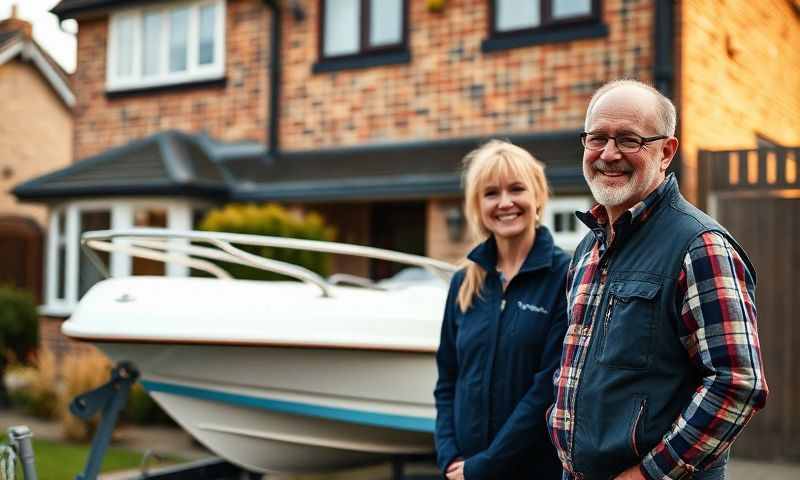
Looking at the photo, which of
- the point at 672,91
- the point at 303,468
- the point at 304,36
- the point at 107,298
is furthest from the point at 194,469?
the point at 304,36

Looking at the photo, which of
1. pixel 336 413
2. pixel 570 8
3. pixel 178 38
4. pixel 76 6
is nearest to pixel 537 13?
pixel 570 8

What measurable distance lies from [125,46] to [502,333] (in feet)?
31.1

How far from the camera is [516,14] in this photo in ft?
27.7

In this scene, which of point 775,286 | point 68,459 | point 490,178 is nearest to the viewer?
point 490,178

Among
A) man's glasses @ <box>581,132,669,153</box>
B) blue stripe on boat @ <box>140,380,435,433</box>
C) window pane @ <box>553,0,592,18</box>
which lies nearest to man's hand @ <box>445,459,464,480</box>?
man's glasses @ <box>581,132,669,153</box>

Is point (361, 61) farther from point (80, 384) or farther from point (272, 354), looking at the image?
point (272, 354)

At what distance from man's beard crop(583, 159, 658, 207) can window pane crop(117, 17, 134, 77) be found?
32.3 ft

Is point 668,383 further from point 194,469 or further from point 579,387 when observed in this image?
point 194,469

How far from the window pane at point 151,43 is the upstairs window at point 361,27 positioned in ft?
8.06

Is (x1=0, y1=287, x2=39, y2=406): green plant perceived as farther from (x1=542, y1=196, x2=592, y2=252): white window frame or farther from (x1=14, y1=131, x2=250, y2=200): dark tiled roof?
(x1=542, y1=196, x2=592, y2=252): white window frame

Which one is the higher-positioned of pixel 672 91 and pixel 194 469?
pixel 672 91

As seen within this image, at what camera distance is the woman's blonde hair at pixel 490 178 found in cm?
288

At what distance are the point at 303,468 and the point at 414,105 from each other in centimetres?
Result: 491

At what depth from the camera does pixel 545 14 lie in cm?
825
